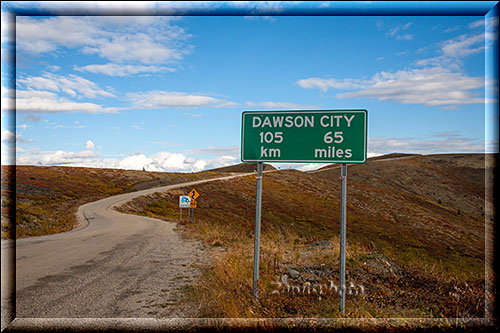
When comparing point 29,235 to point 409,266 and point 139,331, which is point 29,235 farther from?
point 409,266

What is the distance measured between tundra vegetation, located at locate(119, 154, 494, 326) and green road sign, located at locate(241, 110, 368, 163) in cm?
238

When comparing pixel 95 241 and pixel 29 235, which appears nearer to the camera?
pixel 95 241

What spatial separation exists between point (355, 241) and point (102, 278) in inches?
687

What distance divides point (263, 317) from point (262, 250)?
5.50m

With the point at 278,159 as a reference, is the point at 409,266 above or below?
below

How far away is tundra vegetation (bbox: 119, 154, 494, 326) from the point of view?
595 centimetres

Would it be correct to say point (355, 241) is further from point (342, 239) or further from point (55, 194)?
point (55, 194)

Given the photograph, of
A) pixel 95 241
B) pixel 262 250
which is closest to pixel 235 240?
pixel 262 250

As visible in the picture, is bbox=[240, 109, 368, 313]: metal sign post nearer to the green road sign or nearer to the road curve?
the green road sign

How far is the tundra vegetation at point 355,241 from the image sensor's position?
5.95 meters

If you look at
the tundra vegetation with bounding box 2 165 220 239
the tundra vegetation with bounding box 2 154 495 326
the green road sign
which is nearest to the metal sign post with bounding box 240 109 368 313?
the green road sign

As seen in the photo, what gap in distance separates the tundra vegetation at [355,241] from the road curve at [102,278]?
0.74 m

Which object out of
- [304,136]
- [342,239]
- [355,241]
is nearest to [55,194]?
[355,241]

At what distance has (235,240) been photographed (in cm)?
1434
